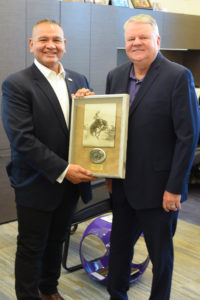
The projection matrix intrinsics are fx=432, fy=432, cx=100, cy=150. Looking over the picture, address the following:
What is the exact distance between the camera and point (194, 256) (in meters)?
3.29

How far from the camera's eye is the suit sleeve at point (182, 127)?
76.7 inches

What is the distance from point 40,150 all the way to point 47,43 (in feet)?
1.78

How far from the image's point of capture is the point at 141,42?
79.0 inches

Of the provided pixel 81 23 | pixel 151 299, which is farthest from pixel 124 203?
pixel 81 23

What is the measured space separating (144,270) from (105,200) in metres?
0.57

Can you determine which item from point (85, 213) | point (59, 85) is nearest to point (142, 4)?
point (85, 213)

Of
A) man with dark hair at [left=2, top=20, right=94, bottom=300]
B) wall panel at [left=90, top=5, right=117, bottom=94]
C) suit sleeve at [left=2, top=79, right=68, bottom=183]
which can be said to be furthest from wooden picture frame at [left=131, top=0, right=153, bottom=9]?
suit sleeve at [left=2, top=79, right=68, bottom=183]

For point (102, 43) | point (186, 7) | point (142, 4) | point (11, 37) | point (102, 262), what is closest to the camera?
point (102, 262)

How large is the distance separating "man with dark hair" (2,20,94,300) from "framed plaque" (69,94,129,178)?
55 mm

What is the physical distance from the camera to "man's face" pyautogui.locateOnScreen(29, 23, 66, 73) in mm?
2160

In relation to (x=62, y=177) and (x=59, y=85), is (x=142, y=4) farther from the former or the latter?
(x=62, y=177)

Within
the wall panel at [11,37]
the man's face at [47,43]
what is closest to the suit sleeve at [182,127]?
the man's face at [47,43]

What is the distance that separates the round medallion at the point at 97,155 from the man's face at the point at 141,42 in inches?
18.2

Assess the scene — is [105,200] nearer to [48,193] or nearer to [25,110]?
A: [48,193]
